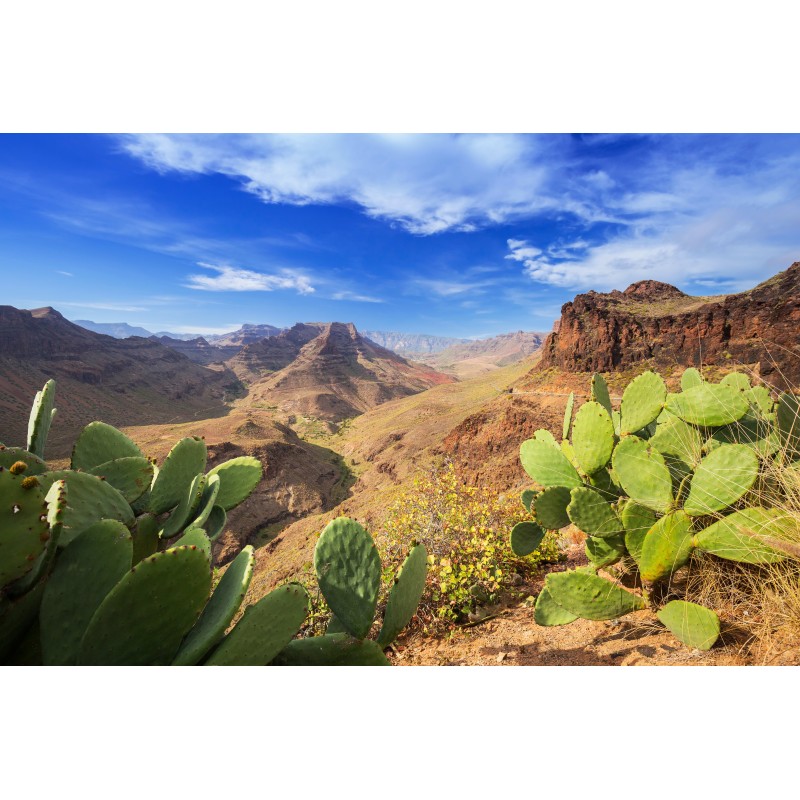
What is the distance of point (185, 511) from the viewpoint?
6.64ft

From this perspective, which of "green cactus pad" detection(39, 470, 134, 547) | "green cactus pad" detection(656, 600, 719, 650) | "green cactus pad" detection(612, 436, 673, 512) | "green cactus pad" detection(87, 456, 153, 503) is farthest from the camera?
"green cactus pad" detection(612, 436, 673, 512)

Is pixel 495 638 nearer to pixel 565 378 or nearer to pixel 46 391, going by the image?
pixel 46 391

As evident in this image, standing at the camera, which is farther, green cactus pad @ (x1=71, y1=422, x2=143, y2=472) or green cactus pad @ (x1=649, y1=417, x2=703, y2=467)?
green cactus pad @ (x1=649, y1=417, x2=703, y2=467)

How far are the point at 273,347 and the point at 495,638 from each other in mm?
101910

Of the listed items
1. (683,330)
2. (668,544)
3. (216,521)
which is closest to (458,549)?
(668,544)

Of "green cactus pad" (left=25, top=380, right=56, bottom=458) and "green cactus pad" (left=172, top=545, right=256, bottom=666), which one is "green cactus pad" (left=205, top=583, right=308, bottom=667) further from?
"green cactus pad" (left=25, top=380, right=56, bottom=458)

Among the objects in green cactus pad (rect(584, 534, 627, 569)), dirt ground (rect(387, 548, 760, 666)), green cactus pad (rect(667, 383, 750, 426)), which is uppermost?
green cactus pad (rect(667, 383, 750, 426))

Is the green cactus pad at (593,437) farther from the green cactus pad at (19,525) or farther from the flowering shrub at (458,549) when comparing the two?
the green cactus pad at (19,525)

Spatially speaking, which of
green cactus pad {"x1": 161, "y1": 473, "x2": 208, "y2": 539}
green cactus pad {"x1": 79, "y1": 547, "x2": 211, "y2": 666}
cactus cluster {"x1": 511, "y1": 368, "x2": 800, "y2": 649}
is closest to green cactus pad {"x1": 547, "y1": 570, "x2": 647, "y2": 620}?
cactus cluster {"x1": 511, "y1": 368, "x2": 800, "y2": 649}

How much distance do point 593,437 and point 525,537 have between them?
116cm

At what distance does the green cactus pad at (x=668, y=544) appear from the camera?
195 centimetres

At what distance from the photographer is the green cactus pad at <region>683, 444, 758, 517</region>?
1.84 meters

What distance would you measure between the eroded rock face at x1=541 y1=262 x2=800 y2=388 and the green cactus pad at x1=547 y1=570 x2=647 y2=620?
17338 millimetres

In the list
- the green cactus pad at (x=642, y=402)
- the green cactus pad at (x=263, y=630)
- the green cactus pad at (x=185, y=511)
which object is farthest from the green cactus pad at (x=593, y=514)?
the green cactus pad at (x=185, y=511)
